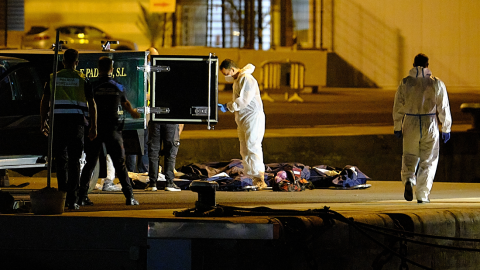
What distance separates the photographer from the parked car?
41.6ft

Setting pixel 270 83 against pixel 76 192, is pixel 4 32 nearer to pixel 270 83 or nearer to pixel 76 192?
pixel 270 83

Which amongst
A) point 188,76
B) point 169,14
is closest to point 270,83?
point 169,14

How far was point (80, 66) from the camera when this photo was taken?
8945 mm

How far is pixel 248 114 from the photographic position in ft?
33.3

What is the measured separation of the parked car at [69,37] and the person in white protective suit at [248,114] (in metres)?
3.08

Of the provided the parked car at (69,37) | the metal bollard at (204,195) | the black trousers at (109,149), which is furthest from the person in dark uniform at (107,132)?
the parked car at (69,37)

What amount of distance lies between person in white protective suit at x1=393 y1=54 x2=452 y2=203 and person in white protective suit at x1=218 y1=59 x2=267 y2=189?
2272 mm

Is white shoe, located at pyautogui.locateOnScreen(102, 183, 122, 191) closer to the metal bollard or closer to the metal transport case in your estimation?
the metal transport case

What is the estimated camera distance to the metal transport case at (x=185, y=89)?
897 cm

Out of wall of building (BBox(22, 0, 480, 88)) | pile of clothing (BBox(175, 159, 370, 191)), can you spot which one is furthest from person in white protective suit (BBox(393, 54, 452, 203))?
wall of building (BBox(22, 0, 480, 88))

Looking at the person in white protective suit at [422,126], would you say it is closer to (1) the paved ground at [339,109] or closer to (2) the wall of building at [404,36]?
(1) the paved ground at [339,109]

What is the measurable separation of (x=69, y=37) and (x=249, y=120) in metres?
4.25

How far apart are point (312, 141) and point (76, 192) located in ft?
21.3

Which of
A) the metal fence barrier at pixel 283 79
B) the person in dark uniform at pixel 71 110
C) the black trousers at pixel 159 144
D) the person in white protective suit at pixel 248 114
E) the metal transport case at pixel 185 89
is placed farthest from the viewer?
the metal fence barrier at pixel 283 79
